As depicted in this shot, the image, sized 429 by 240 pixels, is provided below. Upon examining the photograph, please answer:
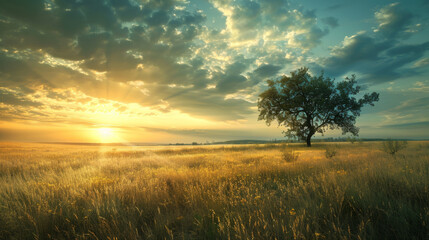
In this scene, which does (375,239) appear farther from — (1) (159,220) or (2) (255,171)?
(2) (255,171)

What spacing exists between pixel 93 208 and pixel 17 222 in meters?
1.36

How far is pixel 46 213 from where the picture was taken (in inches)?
142

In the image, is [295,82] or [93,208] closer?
[93,208]

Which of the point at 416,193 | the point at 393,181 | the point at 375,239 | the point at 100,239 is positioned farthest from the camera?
the point at 393,181

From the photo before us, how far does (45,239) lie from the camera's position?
3.23 m

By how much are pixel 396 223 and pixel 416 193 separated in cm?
194

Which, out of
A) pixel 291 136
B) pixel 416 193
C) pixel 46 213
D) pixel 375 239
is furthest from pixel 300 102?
pixel 46 213

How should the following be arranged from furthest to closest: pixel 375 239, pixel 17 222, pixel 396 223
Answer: pixel 17 222 → pixel 396 223 → pixel 375 239

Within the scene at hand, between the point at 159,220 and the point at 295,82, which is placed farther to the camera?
the point at 295,82

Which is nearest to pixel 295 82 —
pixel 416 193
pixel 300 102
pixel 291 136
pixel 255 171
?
pixel 300 102

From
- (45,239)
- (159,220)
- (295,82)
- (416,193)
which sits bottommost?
(45,239)

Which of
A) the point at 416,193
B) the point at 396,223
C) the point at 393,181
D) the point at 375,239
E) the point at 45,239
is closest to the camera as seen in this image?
the point at 375,239

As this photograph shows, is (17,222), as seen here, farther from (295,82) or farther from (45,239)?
(295,82)

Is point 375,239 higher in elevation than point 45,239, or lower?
higher
